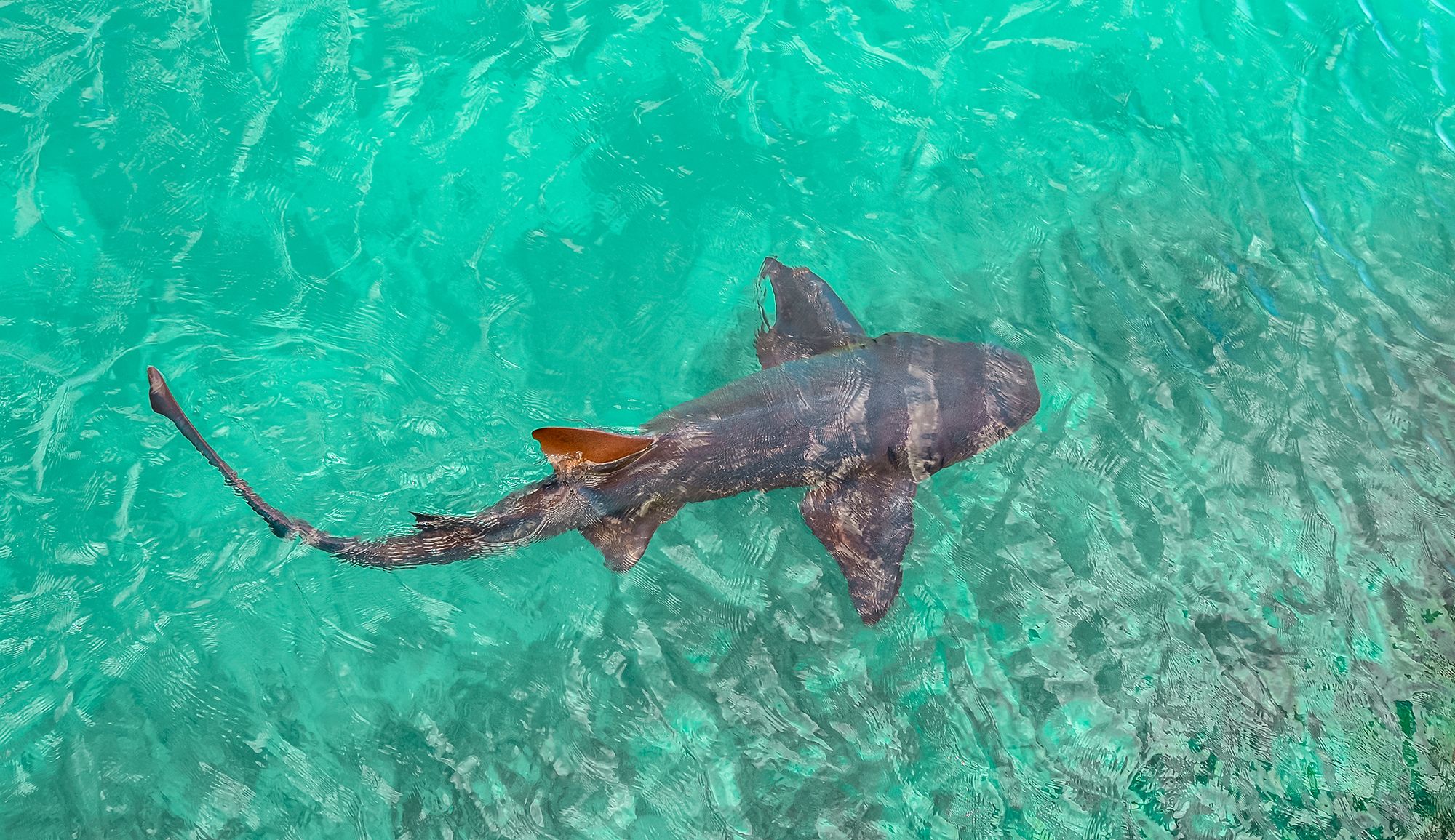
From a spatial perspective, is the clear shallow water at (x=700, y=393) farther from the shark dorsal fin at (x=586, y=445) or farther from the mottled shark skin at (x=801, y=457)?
the shark dorsal fin at (x=586, y=445)

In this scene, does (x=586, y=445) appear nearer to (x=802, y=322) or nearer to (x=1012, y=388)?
(x=802, y=322)

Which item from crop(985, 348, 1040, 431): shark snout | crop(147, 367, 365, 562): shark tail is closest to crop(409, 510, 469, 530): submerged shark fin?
crop(147, 367, 365, 562): shark tail

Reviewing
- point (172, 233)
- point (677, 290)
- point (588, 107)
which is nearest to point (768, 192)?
point (677, 290)

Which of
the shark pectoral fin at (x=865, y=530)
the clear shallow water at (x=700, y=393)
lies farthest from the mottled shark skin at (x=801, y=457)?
the clear shallow water at (x=700, y=393)

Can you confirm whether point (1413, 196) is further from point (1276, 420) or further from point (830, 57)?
A: point (830, 57)

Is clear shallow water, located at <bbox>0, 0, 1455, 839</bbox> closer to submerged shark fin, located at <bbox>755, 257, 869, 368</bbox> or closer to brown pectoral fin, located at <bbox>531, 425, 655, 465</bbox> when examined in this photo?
submerged shark fin, located at <bbox>755, 257, 869, 368</bbox>

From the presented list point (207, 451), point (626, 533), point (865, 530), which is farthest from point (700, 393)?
point (207, 451)
